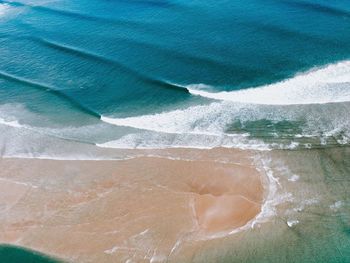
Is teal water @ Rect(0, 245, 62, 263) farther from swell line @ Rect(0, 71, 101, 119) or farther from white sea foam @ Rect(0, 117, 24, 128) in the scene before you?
swell line @ Rect(0, 71, 101, 119)

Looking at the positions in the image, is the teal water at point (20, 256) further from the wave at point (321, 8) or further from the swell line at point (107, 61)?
the wave at point (321, 8)

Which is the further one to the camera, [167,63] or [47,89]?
[167,63]

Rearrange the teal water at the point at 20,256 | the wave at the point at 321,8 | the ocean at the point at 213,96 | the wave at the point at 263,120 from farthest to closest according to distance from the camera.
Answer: the wave at the point at 321,8
the wave at the point at 263,120
the ocean at the point at 213,96
the teal water at the point at 20,256

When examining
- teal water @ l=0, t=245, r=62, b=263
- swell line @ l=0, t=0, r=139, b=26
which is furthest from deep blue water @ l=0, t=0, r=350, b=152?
teal water @ l=0, t=245, r=62, b=263

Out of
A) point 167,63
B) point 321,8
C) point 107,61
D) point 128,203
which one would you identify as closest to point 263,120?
point 167,63

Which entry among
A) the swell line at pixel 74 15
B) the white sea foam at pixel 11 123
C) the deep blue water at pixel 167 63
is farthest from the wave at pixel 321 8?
the white sea foam at pixel 11 123

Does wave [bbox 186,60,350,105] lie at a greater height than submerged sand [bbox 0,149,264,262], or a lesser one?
greater

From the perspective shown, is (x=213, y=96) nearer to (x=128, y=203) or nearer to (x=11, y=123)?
(x=128, y=203)
